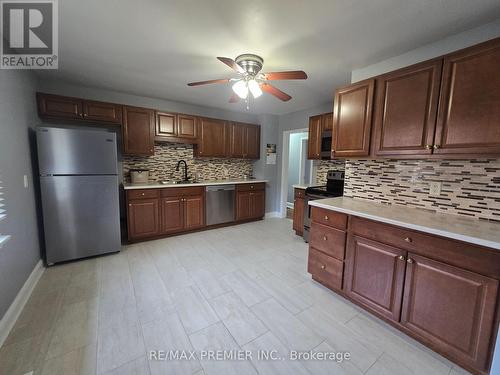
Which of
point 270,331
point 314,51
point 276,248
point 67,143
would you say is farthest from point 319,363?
point 67,143

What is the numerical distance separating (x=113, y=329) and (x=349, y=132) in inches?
107

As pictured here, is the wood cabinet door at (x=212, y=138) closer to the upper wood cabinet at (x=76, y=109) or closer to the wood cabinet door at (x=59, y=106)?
the upper wood cabinet at (x=76, y=109)

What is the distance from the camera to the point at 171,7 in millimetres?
1433

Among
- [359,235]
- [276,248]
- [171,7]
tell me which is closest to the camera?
[171,7]

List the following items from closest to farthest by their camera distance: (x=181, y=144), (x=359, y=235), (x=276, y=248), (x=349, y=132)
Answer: (x=359, y=235) < (x=349, y=132) < (x=276, y=248) < (x=181, y=144)

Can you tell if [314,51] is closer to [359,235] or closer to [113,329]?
[359,235]

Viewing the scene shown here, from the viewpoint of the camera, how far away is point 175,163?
12.7 ft

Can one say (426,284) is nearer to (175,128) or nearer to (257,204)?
(257,204)

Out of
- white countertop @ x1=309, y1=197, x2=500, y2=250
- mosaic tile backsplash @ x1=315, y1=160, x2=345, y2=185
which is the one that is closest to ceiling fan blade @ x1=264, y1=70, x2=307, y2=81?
white countertop @ x1=309, y1=197, x2=500, y2=250

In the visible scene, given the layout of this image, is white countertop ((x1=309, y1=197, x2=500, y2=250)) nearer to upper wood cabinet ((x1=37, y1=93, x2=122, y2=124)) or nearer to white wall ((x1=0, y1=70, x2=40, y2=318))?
white wall ((x1=0, y1=70, x2=40, y2=318))

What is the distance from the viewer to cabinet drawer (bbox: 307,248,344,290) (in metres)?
1.94

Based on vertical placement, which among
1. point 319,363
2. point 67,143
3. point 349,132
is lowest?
point 319,363

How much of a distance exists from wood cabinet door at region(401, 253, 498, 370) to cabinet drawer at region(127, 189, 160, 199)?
3.16 meters

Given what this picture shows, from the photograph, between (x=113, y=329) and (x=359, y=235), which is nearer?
(x=113, y=329)
